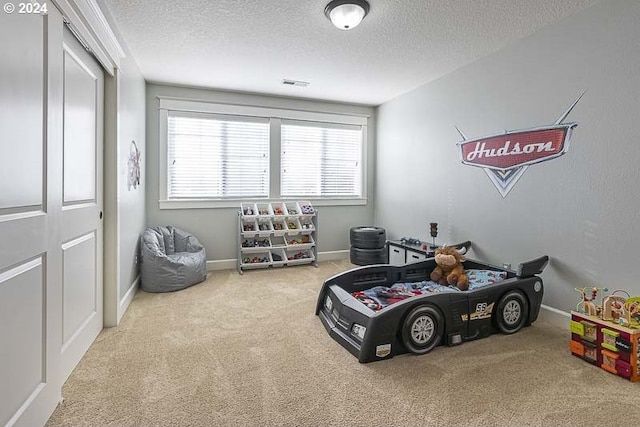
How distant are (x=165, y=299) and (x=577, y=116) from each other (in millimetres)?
3916

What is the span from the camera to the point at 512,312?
251 cm

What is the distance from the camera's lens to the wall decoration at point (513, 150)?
2.69m

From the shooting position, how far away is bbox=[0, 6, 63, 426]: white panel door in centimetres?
122

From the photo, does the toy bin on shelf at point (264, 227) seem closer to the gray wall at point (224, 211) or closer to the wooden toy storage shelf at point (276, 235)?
the wooden toy storage shelf at point (276, 235)

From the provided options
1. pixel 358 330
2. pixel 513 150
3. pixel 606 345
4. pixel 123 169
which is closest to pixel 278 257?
pixel 123 169

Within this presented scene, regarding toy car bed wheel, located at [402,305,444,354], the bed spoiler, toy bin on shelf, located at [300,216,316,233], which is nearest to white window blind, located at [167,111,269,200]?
toy bin on shelf, located at [300,216,316,233]

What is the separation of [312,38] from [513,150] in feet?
6.84

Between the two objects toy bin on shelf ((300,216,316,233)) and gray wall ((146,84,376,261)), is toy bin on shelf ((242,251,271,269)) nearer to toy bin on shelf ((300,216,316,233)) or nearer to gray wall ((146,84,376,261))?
gray wall ((146,84,376,261))

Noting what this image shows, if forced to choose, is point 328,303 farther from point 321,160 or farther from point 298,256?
point 321,160

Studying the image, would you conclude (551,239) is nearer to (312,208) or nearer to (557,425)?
(557,425)

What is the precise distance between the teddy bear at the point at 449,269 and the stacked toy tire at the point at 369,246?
155 centimetres

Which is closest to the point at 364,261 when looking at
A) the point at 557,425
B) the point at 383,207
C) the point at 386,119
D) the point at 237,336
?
the point at 383,207

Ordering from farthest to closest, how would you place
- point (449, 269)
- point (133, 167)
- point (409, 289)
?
point (133, 167) < point (449, 269) < point (409, 289)

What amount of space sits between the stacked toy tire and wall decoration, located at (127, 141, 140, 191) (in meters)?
2.81
